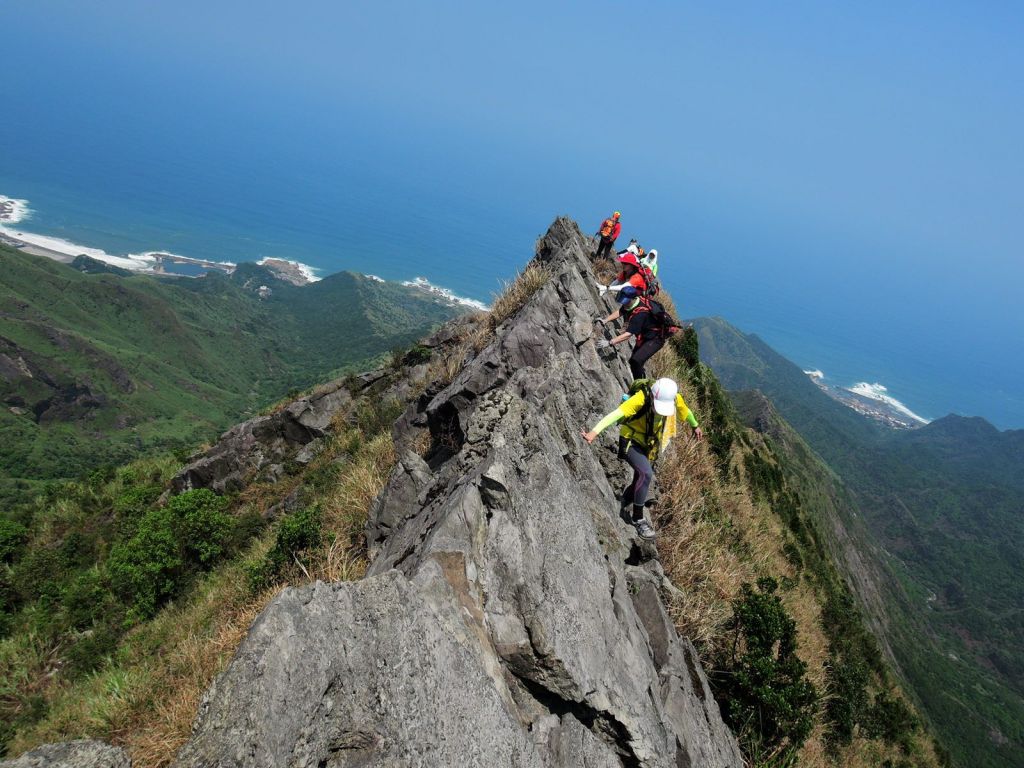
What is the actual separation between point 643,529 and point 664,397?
7.08 ft

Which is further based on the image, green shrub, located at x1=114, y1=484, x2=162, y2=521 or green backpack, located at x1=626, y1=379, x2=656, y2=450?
green shrub, located at x1=114, y1=484, x2=162, y2=521

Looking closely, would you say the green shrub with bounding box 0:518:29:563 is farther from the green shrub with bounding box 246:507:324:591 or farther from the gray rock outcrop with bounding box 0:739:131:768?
the gray rock outcrop with bounding box 0:739:131:768

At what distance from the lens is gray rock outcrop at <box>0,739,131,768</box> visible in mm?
3039

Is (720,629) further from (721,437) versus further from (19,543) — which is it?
(19,543)

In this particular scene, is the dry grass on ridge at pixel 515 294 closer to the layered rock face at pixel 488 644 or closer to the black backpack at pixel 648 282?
the black backpack at pixel 648 282

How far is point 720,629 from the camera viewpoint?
27.3 feet

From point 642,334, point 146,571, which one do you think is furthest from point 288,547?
point 642,334

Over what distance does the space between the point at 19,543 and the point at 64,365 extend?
5400 inches

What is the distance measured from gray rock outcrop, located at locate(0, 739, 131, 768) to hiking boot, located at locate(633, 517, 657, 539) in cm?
653

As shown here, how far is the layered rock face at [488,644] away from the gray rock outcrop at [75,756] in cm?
72

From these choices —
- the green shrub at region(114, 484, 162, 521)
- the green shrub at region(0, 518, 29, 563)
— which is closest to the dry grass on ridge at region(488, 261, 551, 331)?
the green shrub at region(114, 484, 162, 521)

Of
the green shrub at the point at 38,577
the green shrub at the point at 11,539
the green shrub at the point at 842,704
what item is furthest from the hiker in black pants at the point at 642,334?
the green shrub at the point at 11,539

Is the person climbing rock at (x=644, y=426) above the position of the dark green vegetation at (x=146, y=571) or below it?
above

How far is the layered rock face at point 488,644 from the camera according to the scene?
330cm
